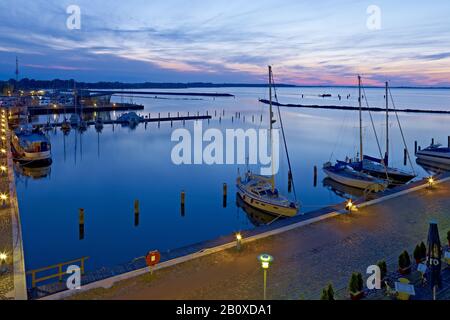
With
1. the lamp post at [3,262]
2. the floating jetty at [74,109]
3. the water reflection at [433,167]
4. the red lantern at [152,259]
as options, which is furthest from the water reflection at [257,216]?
the floating jetty at [74,109]

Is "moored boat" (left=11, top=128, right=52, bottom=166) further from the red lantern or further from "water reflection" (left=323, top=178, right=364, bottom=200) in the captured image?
the red lantern

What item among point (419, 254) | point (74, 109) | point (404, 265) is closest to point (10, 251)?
point (404, 265)

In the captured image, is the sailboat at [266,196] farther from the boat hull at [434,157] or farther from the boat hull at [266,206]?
the boat hull at [434,157]

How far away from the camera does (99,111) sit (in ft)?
332

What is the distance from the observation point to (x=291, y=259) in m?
12.3

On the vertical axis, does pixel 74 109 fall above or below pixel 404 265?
above

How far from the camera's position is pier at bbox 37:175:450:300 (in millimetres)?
10297

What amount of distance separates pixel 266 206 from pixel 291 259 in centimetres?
934

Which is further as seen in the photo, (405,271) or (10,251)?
(10,251)

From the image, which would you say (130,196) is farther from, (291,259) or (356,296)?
(356,296)

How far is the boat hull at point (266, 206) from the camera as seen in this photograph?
2066 cm

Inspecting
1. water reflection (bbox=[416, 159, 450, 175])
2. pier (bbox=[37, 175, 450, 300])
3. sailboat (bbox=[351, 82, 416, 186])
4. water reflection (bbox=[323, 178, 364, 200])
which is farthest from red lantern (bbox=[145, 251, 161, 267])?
A: water reflection (bbox=[416, 159, 450, 175])

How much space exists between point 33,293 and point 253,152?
120ft
